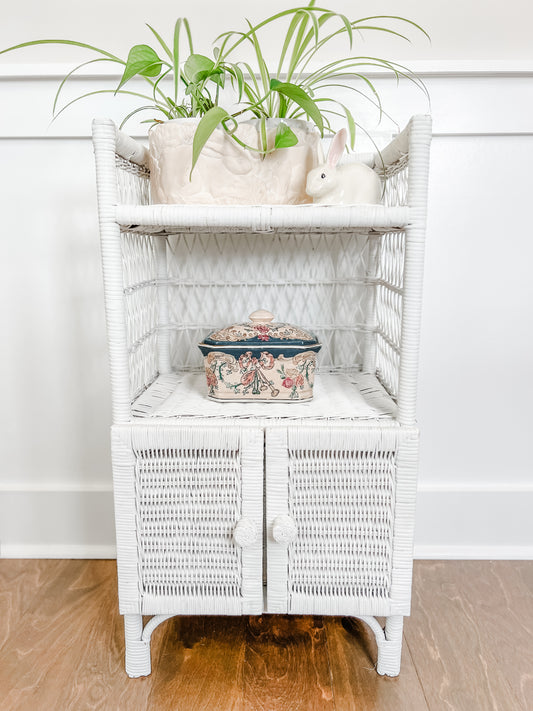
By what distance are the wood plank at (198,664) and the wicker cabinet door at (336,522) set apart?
0.15m

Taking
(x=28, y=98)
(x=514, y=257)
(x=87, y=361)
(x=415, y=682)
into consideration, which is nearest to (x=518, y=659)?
(x=415, y=682)

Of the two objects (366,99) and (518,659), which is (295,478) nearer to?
(518,659)

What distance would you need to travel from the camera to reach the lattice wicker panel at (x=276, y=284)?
1.20 metres

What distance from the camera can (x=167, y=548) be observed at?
0.90 m

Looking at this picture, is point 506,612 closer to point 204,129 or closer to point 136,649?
point 136,649

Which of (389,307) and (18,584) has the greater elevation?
(389,307)

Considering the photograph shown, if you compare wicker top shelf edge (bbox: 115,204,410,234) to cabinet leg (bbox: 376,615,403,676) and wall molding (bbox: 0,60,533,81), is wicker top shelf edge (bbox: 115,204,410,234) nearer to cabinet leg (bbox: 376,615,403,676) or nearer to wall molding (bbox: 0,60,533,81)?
wall molding (bbox: 0,60,533,81)

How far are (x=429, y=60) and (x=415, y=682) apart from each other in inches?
47.5

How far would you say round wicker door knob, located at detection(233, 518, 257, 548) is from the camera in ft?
2.81

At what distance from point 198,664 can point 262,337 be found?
60cm

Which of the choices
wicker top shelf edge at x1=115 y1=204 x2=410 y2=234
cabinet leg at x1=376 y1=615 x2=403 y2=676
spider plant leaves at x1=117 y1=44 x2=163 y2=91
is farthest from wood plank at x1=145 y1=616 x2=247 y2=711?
spider plant leaves at x1=117 y1=44 x2=163 y2=91

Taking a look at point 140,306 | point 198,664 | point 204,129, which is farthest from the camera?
point 140,306

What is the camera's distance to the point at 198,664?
96 cm

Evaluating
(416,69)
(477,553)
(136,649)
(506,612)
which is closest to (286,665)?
(136,649)
